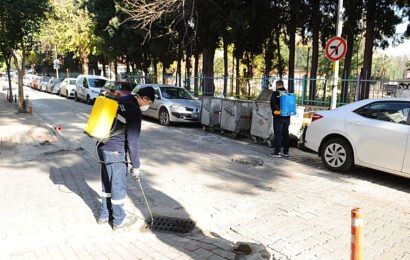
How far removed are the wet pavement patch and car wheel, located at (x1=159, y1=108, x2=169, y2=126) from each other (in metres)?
5.73

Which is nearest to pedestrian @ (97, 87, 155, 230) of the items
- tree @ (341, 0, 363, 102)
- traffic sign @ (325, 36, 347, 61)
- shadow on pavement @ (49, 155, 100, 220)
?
shadow on pavement @ (49, 155, 100, 220)

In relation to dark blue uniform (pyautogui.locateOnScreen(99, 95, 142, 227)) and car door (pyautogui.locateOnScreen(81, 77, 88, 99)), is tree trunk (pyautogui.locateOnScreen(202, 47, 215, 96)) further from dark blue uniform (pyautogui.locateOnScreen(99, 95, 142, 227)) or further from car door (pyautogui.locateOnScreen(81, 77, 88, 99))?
dark blue uniform (pyautogui.locateOnScreen(99, 95, 142, 227))

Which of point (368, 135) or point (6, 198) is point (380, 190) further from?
point (6, 198)

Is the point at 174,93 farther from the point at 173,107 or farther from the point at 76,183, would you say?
the point at 76,183

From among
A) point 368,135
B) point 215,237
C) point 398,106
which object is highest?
point 398,106

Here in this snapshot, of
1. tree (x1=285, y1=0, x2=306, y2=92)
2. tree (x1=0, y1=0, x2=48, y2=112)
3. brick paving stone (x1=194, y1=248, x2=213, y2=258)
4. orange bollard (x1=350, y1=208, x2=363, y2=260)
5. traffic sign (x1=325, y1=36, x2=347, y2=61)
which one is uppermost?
tree (x1=285, y1=0, x2=306, y2=92)

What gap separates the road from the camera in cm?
459

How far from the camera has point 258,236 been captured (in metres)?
4.68

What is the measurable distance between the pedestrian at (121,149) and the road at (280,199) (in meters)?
0.59

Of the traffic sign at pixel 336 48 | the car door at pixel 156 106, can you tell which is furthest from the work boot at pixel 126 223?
the car door at pixel 156 106

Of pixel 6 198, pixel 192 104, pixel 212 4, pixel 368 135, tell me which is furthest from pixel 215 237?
pixel 212 4

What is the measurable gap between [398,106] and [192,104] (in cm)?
837

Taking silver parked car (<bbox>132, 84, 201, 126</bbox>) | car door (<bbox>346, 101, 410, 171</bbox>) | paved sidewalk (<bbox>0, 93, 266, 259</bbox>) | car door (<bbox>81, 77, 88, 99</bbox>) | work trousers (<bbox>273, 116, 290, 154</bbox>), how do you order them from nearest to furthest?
paved sidewalk (<bbox>0, 93, 266, 259</bbox>) → car door (<bbox>346, 101, 410, 171</bbox>) → work trousers (<bbox>273, 116, 290, 154</bbox>) → silver parked car (<bbox>132, 84, 201, 126</bbox>) → car door (<bbox>81, 77, 88, 99</bbox>)

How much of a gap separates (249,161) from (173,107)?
5916mm
